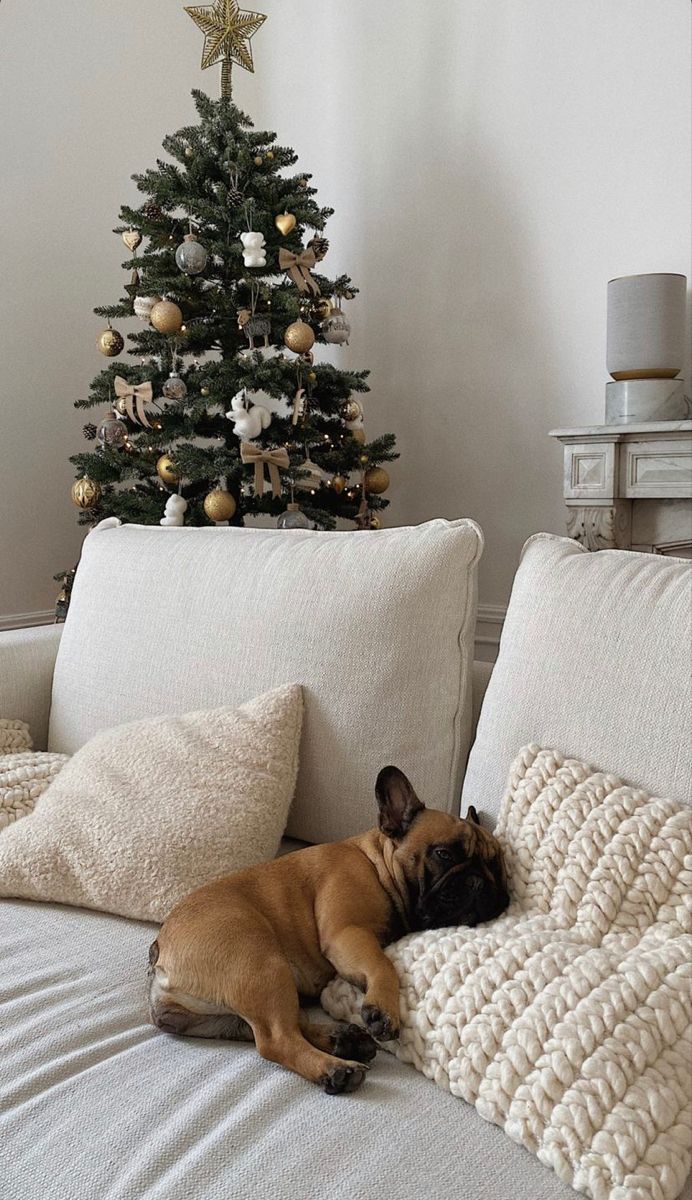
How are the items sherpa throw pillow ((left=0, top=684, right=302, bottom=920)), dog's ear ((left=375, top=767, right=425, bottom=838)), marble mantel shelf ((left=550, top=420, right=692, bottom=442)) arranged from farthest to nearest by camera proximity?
marble mantel shelf ((left=550, top=420, right=692, bottom=442)) → sherpa throw pillow ((left=0, top=684, right=302, bottom=920)) → dog's ear ((left=375, top=767, right=425, bottom=838))

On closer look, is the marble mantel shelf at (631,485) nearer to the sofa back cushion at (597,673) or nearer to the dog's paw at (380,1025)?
the sofa back cushion at (597,673)

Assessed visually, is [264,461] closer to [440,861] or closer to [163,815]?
[163,815]

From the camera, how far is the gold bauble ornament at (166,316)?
8.87 feet

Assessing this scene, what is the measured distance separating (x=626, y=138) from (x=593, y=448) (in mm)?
993

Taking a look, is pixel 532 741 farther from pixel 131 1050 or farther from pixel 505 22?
pixel 505 22

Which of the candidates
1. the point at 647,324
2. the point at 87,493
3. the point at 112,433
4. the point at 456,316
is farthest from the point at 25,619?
the point at 647,324

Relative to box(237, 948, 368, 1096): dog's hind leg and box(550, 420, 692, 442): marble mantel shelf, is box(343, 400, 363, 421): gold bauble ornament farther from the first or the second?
box(237, 948, 368, 1096): dog's hind leg

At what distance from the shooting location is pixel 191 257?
8.72ft

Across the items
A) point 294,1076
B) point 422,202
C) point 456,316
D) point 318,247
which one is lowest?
point 294,1076

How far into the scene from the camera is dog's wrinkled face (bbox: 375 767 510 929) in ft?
3.72

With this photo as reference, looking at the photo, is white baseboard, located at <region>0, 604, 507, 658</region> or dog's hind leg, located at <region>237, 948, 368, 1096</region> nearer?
dog's hind leg, located at <region>237, 948, 368, 1096</region>

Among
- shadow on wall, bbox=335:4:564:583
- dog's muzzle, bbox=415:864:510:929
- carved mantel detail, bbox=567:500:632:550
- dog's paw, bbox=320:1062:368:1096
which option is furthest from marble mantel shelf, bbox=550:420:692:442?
dog's paw, bbox=320:1062:368:1096

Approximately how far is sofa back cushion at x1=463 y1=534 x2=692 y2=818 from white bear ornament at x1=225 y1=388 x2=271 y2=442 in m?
1.45

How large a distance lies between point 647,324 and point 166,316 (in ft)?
4.11
